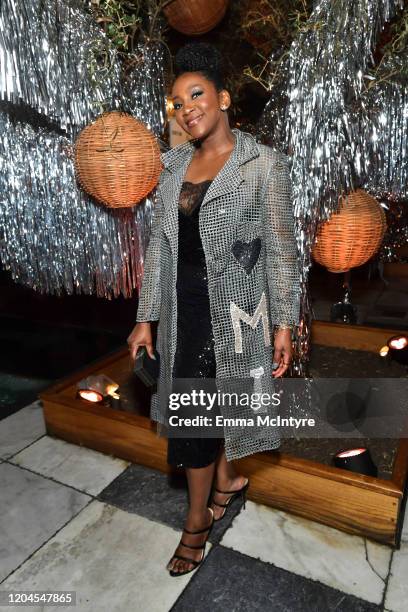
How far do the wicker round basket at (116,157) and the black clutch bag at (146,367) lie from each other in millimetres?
729

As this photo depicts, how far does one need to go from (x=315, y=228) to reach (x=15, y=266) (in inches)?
66.0

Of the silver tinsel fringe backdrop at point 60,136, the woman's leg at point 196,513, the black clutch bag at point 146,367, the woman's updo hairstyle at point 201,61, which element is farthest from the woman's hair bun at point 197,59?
Answer: the woman's leg at point 196,513

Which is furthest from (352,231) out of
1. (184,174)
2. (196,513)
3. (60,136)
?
(60,136)

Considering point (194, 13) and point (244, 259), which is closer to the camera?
point (244, 259)

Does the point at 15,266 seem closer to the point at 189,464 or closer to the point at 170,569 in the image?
the point at 189,464

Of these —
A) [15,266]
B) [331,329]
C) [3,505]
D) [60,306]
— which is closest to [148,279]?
[15,266]

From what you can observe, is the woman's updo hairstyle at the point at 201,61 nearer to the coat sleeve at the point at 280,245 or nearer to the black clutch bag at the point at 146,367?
the coat sleeve at the point at 280,245

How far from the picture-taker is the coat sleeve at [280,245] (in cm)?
167

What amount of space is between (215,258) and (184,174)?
0.39 metres

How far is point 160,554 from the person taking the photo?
206 cm

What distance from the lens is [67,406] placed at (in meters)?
2.86

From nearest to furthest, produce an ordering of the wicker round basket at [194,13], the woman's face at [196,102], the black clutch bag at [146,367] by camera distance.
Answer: the woman's face at [196,102], the black clutch bag at [146,367], the wicker round basket at [194,13]

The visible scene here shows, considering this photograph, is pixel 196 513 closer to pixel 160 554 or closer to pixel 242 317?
pixel 160 554

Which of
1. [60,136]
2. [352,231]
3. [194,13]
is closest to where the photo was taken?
[352,231]
